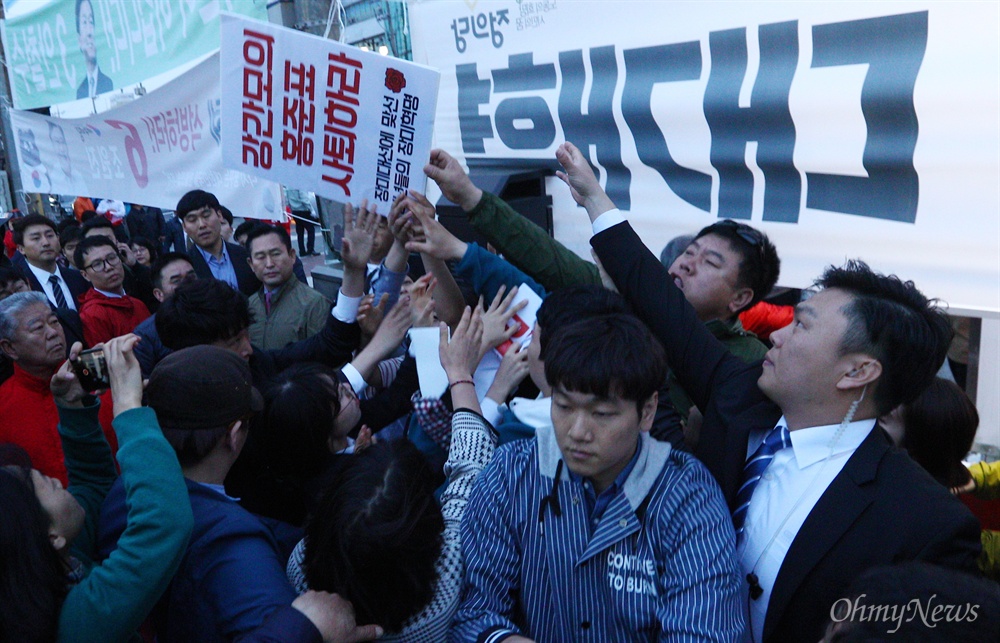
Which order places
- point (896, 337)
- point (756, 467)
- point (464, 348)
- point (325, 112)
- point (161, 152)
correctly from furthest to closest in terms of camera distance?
1. point (161, 152)
2. point (325, 112)
3. point (464, 348)
4. point (756, 467)
5. point (896, 337)

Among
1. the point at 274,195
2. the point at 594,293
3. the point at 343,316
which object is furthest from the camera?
the point at 274,195

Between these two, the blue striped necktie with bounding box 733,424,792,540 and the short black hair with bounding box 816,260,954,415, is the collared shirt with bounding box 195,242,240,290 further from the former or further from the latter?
the short black hair with bounding box 816,260,954,415

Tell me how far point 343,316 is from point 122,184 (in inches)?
167

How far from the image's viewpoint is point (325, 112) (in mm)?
2768

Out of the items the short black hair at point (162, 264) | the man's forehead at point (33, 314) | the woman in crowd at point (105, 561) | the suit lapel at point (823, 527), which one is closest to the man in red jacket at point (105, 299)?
the short black hair at point (162, 264)

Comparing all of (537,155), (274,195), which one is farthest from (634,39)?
(274,195)

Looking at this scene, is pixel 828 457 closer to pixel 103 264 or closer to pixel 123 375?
pixel 123 375

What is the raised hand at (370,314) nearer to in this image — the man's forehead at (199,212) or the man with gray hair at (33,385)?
the man with gray hair at (33,385)

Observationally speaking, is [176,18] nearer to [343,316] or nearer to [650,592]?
[343,316]

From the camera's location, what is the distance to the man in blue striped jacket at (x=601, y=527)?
48.7 inches

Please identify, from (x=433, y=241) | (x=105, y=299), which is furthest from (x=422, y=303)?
(x=105, y=299)

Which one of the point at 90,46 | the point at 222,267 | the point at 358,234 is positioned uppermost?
the point at 90,46

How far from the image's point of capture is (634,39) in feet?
9.48

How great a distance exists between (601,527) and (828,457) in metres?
0.49
